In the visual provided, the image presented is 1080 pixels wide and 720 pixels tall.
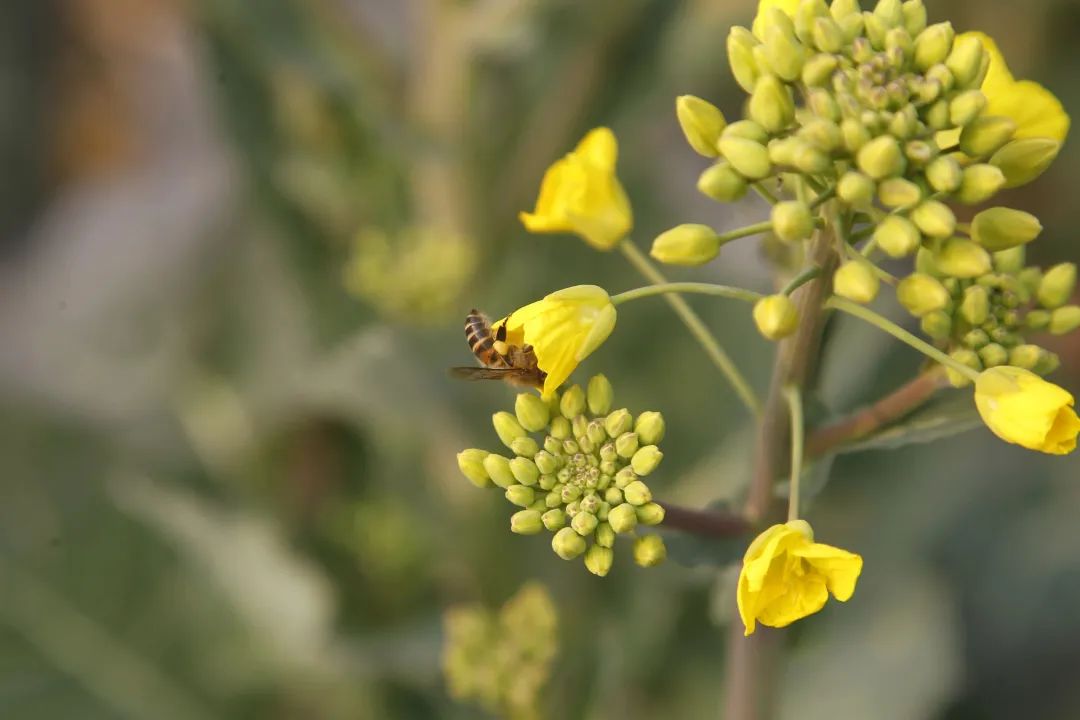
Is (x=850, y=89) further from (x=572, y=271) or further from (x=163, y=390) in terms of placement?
(x=163, y=390)

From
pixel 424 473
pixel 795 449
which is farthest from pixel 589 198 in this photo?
pixel 424 473

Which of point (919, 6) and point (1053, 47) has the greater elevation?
point (1053, 47)

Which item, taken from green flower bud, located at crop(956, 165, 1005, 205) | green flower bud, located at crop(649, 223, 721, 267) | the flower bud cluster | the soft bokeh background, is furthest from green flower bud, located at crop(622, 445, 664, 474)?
the soft bokeh background

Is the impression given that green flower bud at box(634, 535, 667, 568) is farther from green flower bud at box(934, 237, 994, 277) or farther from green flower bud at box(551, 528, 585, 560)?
green flower bud at box(934, 237, 994, 277)

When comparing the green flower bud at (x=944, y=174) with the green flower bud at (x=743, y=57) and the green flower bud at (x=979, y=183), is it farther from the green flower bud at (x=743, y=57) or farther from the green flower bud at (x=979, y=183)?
the green flower bud at (x=743, y=57)

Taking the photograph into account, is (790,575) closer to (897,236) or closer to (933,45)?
(897,236)

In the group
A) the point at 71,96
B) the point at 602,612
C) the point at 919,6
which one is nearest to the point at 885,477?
the point at 602,612

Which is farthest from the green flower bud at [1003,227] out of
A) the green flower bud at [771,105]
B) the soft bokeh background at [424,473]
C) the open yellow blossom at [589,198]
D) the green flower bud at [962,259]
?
the soft bokeh background at [424,473]
